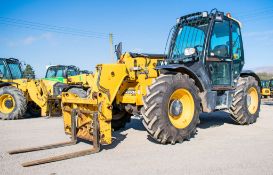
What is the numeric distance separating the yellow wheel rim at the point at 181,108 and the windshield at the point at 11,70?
9.37 meters

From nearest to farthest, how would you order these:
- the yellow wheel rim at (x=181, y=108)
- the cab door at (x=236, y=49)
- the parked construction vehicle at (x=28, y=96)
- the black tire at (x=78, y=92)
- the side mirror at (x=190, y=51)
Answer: the yellow wheel rim at (x=181, y=108)
the side mirror at (x=190, y=51)
the cab door at (x=236, y=49)
the black tire at (x=78, y=92)
the parked construction vehicle at (x=28, y=96)

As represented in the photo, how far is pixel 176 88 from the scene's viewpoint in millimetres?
5918

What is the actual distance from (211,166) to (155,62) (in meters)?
3.62

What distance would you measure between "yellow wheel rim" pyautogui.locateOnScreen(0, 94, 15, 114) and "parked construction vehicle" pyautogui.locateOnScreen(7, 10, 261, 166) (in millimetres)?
6277

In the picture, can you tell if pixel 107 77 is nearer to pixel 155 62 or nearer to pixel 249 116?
pixel 155 62

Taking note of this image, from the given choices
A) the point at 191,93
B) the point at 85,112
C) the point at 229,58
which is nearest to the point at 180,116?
the point at 191,93

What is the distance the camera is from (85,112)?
18.9 feet

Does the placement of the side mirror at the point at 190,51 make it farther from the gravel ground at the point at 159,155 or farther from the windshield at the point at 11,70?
the windshield at the point at 11,70

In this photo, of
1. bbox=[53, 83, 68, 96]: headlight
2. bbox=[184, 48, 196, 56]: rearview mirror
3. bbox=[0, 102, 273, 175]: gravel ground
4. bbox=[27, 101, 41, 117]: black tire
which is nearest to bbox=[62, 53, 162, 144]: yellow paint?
bbox=[0, 102, 273, 175]: gravel ground

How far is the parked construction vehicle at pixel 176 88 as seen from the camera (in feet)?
18.1

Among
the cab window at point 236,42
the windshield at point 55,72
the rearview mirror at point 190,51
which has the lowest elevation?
the windshield at point 55,72

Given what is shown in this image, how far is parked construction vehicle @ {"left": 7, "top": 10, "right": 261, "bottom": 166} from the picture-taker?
5.53m

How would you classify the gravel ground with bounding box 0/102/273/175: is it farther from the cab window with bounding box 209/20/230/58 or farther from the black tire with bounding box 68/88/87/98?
the black tire with bounding box 68/88/87/98

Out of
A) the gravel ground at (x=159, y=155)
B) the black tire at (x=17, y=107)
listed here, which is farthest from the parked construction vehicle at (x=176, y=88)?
the black tire at (x=17, y=107)
